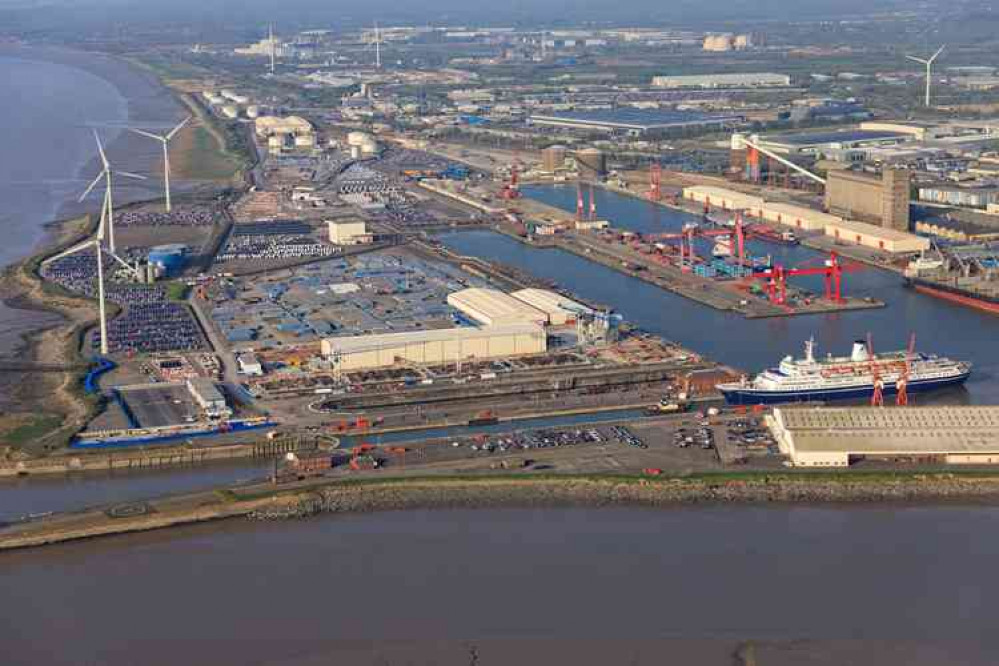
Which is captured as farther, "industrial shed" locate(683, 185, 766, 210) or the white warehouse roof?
"industrial shed" locate(683, 185, 766, 210)

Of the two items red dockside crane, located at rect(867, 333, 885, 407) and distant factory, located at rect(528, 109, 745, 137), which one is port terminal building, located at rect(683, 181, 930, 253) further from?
distant factory, located at rect(528, 109, 745, 137)

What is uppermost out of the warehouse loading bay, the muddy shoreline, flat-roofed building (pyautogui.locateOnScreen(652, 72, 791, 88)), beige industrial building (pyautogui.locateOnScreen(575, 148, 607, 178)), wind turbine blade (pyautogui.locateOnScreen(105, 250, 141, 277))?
flat-roofed building (pyautogui.locateOnScreen(652, 72, 791, 88))

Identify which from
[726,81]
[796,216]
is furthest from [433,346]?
[726,81]

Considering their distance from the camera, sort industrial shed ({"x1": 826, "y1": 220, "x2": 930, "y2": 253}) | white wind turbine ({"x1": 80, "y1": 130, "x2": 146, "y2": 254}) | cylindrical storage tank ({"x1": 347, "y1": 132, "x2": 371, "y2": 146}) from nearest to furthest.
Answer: white wind turbine ({"x1": 80, "y1": 130, "x2": 146, "y2": 254}) → industrial shed ({"x1": 826, "y1": 220, "x2": 930, "y2": 253}) → cylindrical storage tank ({"x1": 347, "y1": 132, "x2": 371, "y2": 146})

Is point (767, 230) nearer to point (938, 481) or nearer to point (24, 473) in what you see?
point (938, 481)

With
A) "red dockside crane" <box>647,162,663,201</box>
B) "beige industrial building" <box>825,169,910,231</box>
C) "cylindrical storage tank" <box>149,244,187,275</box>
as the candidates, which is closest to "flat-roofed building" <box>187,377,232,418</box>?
"cylindrical storage tank" <box>149,244,187,275</box>
